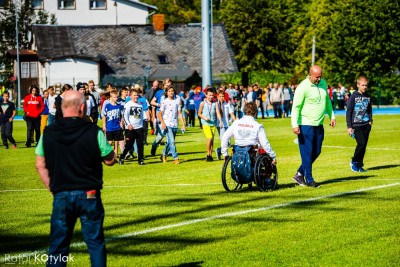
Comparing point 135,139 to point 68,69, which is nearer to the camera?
point 135,139

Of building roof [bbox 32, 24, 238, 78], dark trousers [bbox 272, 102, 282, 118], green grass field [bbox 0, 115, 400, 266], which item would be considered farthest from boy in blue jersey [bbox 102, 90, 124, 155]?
building roof [bbox 32, 24, 238, 78]

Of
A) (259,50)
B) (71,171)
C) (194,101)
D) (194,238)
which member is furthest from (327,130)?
(259,50)

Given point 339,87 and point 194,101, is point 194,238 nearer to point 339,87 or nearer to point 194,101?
point 194,101

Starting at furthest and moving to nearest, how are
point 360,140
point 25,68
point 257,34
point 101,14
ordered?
point 101,14 → point 257,34 → point 25,68 → point 360,140

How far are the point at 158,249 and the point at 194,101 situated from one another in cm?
3129

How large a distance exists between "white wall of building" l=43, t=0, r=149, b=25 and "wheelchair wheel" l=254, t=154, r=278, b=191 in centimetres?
8338

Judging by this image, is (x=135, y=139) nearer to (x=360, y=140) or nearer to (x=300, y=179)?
(x=360, y=140)

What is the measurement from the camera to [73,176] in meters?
7.22

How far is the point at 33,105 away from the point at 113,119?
779 centimetres

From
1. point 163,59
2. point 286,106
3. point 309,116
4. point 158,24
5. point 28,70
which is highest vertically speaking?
point 158,24

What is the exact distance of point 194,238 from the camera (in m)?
10.1

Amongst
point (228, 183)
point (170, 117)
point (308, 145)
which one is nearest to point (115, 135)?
point (170, 117)

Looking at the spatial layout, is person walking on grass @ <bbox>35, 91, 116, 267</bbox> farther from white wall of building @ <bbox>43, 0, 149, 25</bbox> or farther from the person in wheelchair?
white wall of building @ <bbox>43, 0, 149, 25</bbox>

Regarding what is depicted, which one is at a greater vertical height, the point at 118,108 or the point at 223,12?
the point at 223,12
